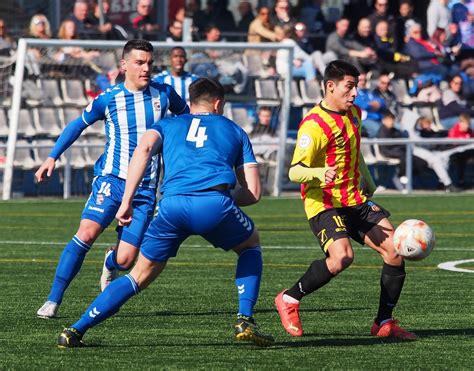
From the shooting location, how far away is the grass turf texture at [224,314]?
780cm

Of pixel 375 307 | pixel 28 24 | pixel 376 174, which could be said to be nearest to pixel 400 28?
pixel 376 174

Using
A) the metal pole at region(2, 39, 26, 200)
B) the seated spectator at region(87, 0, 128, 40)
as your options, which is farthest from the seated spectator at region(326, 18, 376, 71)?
the metal pole at region(2, 39, 26, 200)

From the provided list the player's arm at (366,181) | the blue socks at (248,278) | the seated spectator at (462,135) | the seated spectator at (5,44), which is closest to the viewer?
the blue socks at (248,278)

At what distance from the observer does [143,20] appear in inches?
995

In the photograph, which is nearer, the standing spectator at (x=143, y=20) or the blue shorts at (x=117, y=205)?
the blue shorts at (x=117, y=205)

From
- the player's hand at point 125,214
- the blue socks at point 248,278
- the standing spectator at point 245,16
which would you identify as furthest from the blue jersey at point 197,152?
the standing spectator at point 245,16

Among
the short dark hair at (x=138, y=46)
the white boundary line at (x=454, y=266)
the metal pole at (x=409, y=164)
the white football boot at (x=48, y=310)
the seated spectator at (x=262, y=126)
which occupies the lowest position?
the metal pole at (x=409, y=164)

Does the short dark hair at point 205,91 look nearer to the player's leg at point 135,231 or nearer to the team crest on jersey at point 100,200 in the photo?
the player's leg at point 135,231

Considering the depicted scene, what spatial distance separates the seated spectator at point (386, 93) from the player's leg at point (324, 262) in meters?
16.0

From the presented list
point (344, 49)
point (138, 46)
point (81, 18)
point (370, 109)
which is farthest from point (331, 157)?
point (344, 49)

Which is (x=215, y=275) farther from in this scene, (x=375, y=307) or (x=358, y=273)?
(x=375, y=307)

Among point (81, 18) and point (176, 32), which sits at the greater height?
point (81, 18)

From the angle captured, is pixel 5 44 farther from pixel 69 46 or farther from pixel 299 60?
pixel 299 60

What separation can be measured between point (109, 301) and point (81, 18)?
16849mm
